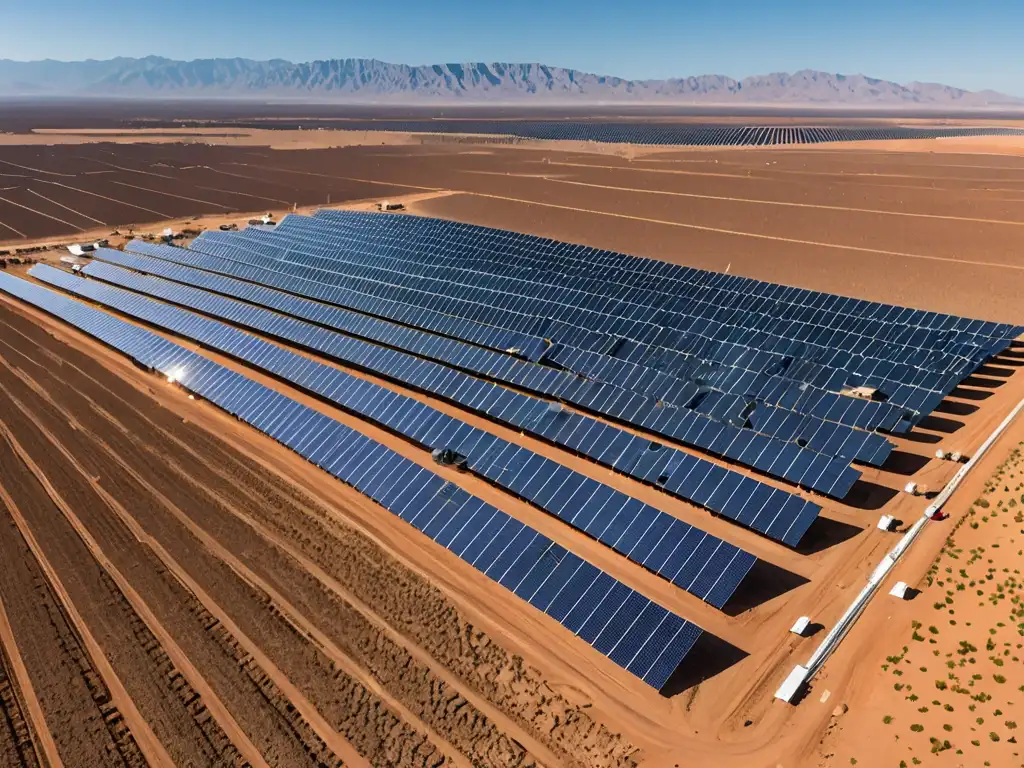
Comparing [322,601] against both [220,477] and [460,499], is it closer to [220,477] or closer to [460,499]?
[460,499]

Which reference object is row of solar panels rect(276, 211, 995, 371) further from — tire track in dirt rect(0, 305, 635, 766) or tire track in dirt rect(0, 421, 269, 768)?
tire track in dirt rect(0, 421, 269, 768)

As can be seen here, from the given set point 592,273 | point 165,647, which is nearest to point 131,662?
point 165,647

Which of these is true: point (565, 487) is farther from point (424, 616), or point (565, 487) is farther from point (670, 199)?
point (670, 199)

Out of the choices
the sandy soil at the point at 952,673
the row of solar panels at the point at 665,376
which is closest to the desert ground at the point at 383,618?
the sandy soil at the point at 952,673

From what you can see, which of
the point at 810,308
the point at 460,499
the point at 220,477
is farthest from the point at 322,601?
the point at 810,308

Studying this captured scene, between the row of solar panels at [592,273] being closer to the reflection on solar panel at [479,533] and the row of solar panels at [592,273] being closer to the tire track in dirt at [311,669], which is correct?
the reflection on solar panel at [479,533]

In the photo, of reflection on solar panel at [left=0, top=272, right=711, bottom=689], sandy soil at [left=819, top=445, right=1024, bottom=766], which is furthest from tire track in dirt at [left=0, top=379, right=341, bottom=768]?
sandy soil at [left=819, top=445, right=1024, bottom=766]
